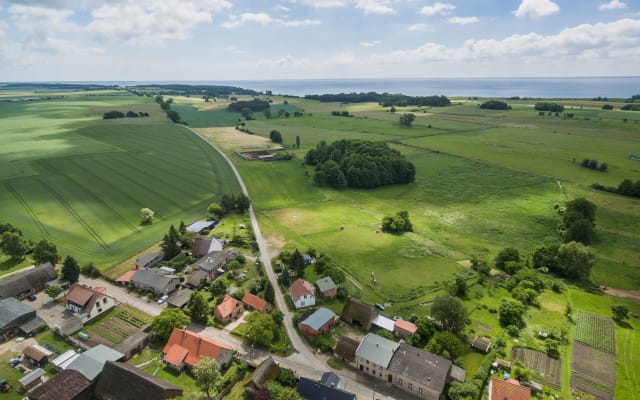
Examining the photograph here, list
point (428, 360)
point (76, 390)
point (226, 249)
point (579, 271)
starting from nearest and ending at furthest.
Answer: point (76, 390), point (428, 360), point (579, 271), point (226, 249)

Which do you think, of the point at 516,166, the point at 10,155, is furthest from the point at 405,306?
the point at 10,155

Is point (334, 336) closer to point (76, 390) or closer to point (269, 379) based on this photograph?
point (269, 379)

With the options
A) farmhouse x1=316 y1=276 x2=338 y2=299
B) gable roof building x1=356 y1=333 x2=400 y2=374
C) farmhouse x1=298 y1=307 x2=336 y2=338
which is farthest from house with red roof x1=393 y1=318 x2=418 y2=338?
farmhouse x1=316 y1=276 x2=338 y2=299

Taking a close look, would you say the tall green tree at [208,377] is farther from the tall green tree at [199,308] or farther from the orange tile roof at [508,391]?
the orange tile roof at [508,391]

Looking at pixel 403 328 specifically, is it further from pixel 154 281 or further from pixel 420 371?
pixel 154 281

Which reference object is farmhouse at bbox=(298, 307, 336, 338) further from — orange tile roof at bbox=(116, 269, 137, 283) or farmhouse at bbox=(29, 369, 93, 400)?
orange tile roof at bbox=(116, 269, 137, 283)

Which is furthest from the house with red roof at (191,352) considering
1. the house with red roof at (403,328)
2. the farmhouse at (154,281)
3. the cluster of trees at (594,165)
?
the cluster of trees at (594,165)
